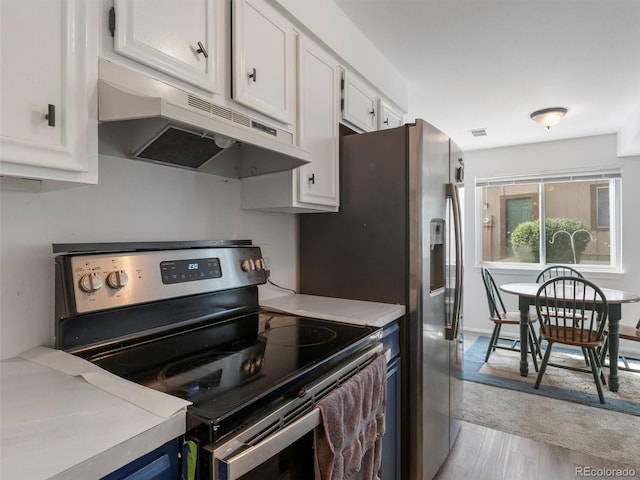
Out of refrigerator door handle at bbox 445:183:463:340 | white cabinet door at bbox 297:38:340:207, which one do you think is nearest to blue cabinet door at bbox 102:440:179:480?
white cabinet door at bbox 297:38:340:207

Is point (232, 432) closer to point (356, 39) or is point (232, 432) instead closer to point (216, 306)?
point (216, 306)

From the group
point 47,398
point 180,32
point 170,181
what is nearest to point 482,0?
point 180,32

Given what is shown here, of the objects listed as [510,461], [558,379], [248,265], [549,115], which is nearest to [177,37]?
[248,265]

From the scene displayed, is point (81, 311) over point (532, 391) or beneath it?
over

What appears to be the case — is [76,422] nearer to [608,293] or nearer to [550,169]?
[608,293]

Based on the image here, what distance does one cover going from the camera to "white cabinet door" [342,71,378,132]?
1983 mm

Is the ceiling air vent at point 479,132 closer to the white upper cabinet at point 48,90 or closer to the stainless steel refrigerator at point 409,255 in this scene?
the stainless steel refrigerator at point 409,255

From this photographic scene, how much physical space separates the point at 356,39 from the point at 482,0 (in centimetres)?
65

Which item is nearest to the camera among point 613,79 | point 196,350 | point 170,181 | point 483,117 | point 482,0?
point 196,350

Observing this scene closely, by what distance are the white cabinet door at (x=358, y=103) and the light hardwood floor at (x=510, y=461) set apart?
1998 millimetres

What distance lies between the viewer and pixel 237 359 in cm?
105

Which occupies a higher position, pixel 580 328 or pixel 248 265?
pixel 248 265

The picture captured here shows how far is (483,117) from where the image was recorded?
3.47 m
